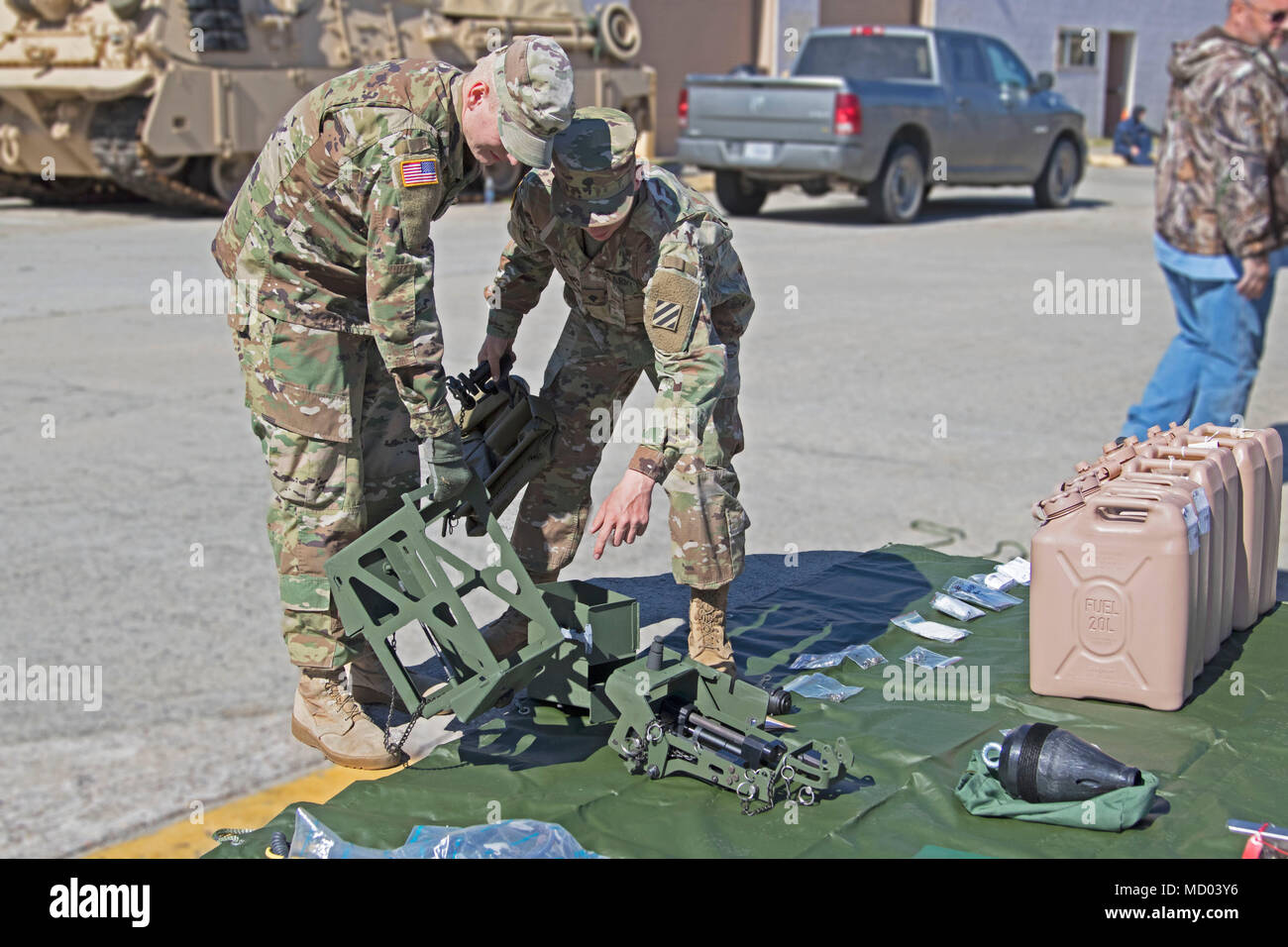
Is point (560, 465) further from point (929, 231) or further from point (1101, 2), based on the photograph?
point (1101, 2)

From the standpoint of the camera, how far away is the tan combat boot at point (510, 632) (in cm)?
466

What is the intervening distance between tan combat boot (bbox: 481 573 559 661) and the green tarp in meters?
0.35

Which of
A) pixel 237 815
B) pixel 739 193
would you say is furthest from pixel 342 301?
pixel 739 193

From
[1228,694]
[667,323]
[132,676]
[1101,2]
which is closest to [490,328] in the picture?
[667,323]

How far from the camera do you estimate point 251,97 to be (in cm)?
1698

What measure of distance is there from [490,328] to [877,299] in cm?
782

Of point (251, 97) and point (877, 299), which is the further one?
point (251, 97)

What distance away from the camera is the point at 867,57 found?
1780 centimetres

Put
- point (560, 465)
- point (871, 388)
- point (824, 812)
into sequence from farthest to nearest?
point (871, 388) < point (560, 465) < point (824, 812)

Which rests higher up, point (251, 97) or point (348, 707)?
point (251, 97)

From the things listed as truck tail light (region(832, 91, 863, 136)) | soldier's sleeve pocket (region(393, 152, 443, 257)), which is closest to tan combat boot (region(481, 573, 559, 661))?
soldier's sleeve pocket (region(393, 152, 443, 257))

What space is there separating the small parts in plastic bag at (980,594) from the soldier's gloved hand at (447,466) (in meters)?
2.15

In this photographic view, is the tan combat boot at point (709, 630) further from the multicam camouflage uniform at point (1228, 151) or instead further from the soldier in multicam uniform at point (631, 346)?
the multicam camouflage uniform at point (1228, 151)

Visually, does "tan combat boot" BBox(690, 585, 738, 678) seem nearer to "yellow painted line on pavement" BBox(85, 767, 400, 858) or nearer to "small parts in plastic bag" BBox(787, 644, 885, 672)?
"small parts in plastic bag" BBox(787, 644, 885, 672)
